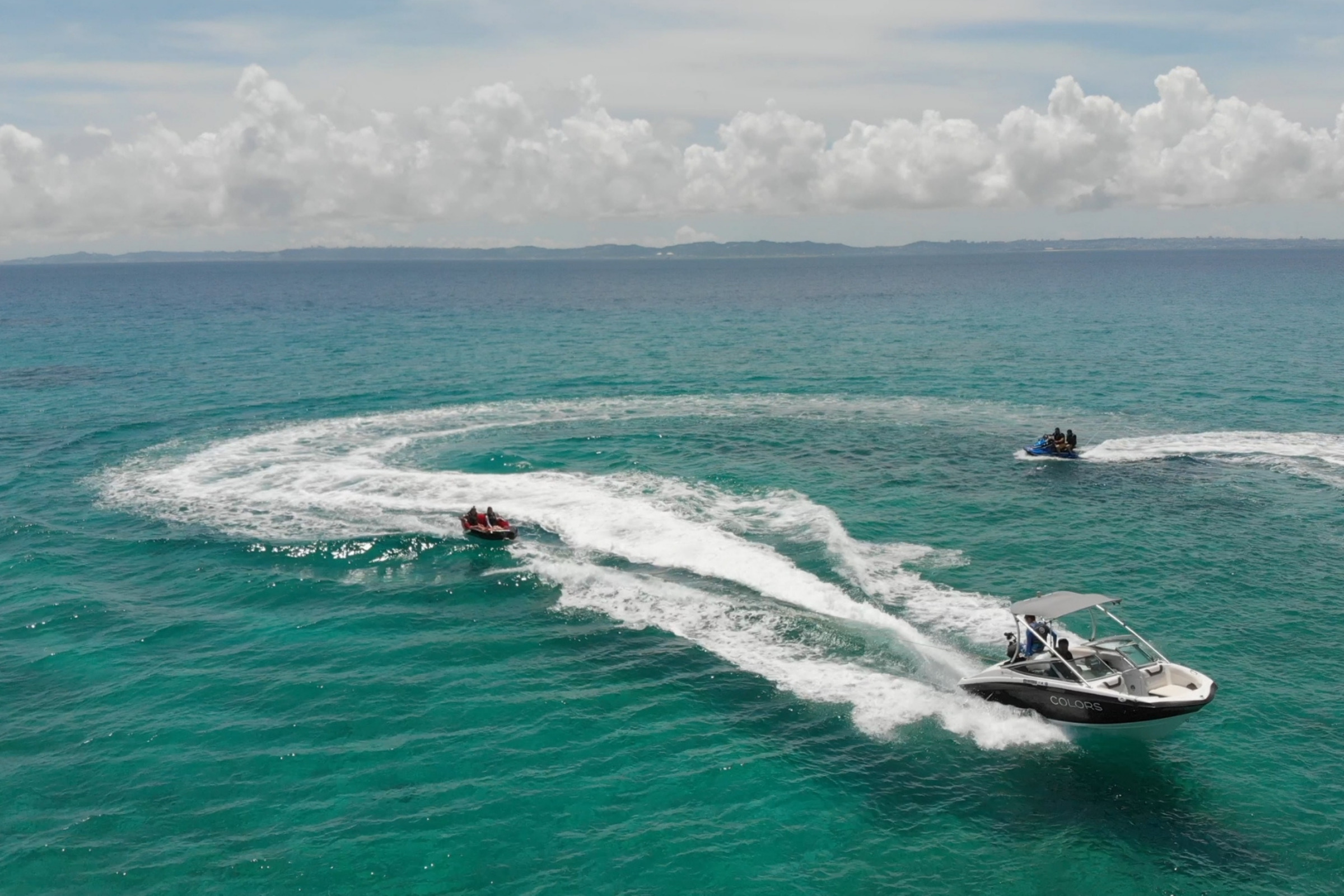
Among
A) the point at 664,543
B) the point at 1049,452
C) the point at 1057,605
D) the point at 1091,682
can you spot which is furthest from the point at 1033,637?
the point at 1049,452

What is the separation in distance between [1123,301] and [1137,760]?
188 m

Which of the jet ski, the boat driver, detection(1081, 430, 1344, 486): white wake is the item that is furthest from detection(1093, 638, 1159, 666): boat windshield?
detection(1081, 430, 1344, 486): white wake

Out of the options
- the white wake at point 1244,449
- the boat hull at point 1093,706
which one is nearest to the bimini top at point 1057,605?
the boat hull at point 1093,706

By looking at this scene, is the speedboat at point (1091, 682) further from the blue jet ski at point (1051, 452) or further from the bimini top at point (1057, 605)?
the blue jet ski at point (1051, 452)

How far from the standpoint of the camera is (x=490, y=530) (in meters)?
49.8

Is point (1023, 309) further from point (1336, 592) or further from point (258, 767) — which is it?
point (258, 767)

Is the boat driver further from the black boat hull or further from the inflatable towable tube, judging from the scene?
the inflatable towable tube

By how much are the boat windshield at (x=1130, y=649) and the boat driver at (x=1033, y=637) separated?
5.57ft

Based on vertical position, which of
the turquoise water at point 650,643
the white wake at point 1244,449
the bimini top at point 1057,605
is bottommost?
the turquoise water at point 650,643

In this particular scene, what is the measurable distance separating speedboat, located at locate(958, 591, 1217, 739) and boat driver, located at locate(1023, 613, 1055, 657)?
35mm

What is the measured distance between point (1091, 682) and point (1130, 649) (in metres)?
4.04

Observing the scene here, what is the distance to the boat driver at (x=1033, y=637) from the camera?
3419cm

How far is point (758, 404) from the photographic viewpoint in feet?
279

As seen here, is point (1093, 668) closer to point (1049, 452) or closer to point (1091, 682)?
point (1091, 682)
